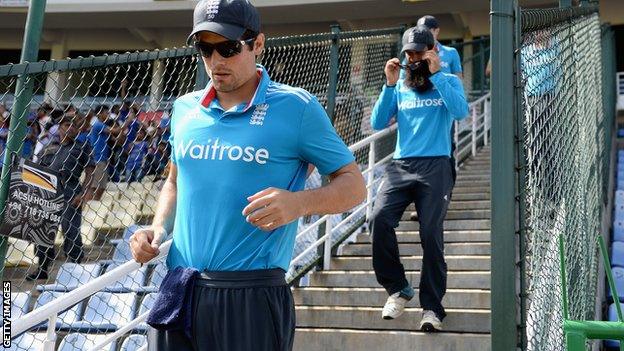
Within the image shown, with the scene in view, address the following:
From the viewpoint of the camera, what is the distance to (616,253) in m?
6.93

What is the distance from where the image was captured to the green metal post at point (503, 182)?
2174mm

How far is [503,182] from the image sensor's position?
2209mm

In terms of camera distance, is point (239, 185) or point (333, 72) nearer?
point (239, 185)

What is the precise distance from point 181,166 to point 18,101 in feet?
3.59

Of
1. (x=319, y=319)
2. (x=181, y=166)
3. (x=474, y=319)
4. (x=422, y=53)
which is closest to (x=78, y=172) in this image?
(x=319, y=319)

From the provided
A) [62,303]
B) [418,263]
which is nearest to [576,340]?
[62,303]

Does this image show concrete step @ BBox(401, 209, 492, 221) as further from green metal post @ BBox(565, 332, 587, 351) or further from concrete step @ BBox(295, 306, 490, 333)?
green metal post @ BBox(565, 332, 587, 351)

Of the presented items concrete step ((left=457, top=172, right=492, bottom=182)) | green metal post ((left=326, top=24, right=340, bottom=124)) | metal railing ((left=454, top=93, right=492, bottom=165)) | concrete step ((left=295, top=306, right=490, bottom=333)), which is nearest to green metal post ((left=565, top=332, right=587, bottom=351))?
concrete step ((left=295, top=306, right=490, bottom=333))

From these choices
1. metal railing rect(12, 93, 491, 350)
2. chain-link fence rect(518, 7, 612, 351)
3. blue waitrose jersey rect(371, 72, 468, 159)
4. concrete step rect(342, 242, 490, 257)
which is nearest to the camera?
chain-link fence rect(518, 7, 612, 351)

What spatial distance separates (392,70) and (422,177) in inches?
29.9

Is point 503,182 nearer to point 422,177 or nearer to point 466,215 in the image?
point 422,177

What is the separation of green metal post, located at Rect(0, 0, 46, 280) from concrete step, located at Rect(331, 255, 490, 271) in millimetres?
3089

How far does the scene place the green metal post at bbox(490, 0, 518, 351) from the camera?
217 cm

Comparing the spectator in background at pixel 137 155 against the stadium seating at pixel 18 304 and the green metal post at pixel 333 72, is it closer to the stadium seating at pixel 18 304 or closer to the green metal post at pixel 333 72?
the stadium seating at pixel 18 304
